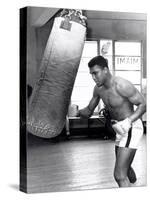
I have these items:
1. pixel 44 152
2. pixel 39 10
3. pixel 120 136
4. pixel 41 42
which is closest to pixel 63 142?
pixel 44 152

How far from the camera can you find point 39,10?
5559mm

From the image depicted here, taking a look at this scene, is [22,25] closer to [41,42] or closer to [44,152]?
[41,42]

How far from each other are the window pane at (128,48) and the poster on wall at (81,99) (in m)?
0.01

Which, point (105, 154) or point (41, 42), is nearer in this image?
point (41, 42)

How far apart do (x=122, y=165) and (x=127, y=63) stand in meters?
1.24

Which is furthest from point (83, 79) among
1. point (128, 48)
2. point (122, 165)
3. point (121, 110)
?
point (122, 165)

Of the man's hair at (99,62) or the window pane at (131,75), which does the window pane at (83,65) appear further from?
the window pane at (131,75)

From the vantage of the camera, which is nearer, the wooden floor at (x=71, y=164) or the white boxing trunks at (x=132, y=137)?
the wooden floor at (x=71, y=164)

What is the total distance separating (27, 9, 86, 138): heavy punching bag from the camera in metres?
5.61

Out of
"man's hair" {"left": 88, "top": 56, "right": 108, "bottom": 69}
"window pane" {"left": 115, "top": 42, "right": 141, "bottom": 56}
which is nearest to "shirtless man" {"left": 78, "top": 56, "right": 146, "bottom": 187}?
"man's hair" {"left": 88, "top": 56, "right": 108, "bottom": 69}

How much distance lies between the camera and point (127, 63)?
6.10 metres

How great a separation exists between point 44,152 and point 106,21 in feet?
5.61

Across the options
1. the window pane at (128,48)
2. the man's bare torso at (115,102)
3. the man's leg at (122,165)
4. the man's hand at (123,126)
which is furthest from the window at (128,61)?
the man's leg at (122,165)

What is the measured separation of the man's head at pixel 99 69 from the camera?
19.3ft
